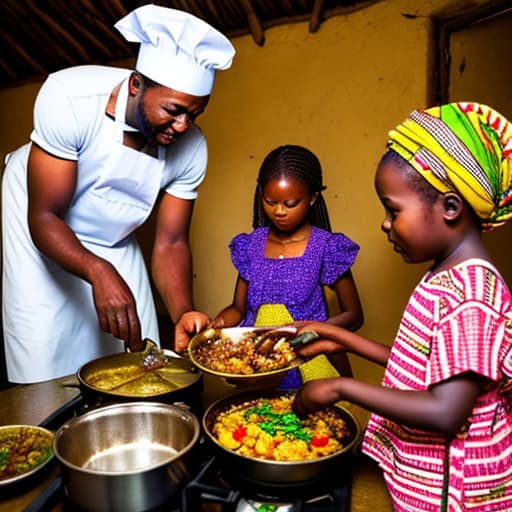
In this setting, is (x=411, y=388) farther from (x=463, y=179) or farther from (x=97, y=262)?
(x=97, y=262)

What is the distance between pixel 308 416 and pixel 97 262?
692 millimetres

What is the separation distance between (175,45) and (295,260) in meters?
0.85

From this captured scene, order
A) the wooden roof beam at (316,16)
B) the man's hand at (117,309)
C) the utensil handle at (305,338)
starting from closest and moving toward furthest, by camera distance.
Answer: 1. the utensil handle at (305,338)
2. the man's hand at (117,309)
3. the wooden roof beam at (316,16)

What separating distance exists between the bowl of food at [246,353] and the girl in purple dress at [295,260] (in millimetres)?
540

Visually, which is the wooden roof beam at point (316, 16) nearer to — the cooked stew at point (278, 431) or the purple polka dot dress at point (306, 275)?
the purple polka dot dress at point (306, 275)

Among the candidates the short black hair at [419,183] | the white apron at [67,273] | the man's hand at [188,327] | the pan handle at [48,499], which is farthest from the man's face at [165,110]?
the pan handle at [48,499]

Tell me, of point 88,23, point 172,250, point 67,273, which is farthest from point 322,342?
point 88,23

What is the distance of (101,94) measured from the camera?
5.24 ft

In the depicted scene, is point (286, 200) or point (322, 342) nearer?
point (322, 342)

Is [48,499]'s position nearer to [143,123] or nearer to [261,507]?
[261,507]

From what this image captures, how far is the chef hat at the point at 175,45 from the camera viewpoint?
1405mm

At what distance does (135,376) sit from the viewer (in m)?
1.34

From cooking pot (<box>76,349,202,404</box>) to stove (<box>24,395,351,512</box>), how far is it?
246 millimetres

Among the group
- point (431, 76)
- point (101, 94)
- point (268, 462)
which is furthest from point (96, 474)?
point (431, 76)
